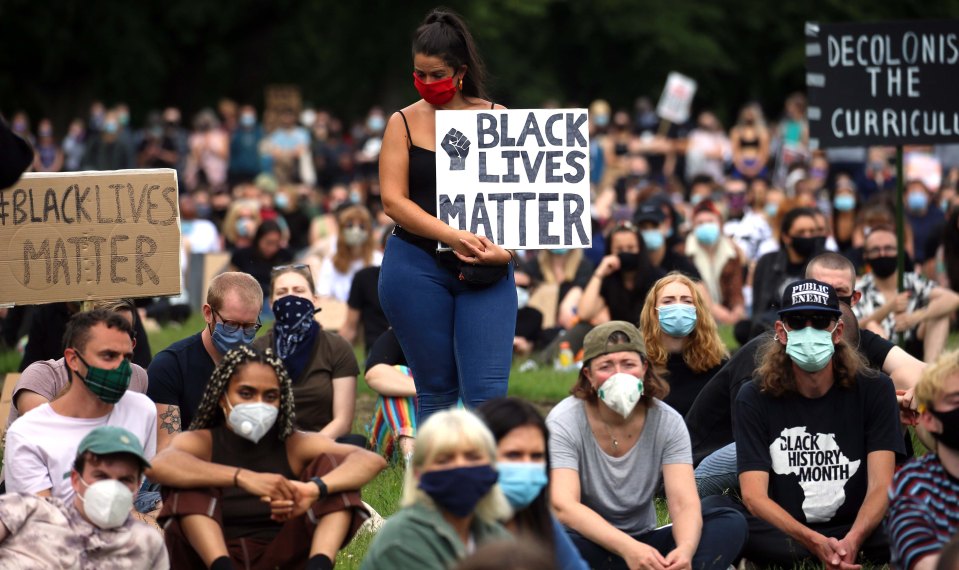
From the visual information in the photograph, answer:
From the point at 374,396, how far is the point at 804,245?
3618 mm

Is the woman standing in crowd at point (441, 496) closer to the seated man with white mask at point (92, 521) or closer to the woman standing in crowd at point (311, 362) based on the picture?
the seated man with white mask at point (92, 521)

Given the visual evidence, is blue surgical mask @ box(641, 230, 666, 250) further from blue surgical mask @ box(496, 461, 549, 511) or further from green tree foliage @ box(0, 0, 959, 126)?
green tree foliage @ box(0, 0, 959, 126)

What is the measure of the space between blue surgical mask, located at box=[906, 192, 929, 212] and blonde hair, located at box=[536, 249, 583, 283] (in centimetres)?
532

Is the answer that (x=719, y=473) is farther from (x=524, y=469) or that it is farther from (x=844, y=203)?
(x=844, y=203)

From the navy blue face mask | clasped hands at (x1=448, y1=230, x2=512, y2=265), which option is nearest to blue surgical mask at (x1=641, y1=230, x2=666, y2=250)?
clasped hands at (x1=448, y1=230, x2=512, y2=265)

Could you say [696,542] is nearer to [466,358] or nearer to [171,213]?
[466,358]

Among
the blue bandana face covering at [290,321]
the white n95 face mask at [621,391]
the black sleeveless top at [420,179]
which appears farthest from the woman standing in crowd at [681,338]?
the black sleeveless top at [420,179]

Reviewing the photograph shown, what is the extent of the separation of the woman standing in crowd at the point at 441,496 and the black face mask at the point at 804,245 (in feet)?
26.1

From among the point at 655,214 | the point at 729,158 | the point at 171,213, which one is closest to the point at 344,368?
the point at 171,213

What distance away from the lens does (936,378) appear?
Result: 20.6 ft

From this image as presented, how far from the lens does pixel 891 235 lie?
12945 millimetres

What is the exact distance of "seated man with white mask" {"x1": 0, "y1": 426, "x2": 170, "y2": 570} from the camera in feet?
21.4

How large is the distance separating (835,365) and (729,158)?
22.0m

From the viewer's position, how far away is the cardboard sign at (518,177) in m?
7.70
